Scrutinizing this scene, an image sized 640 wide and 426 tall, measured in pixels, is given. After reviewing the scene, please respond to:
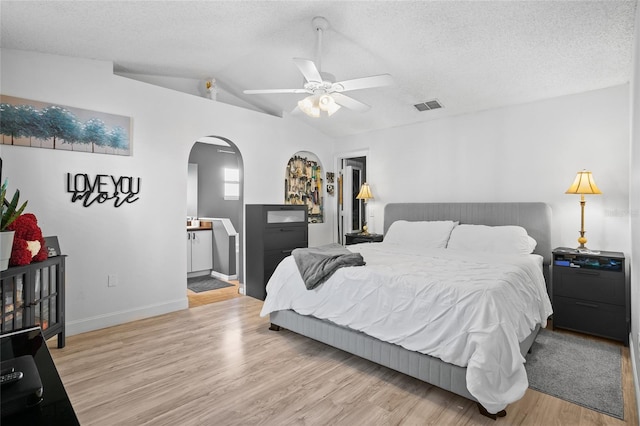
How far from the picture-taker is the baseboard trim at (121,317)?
3.23m

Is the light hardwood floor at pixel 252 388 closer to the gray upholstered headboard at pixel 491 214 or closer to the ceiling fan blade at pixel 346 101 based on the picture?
the gray upholstered headboard at pixel 491 214

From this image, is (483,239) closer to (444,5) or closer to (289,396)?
(444,5)

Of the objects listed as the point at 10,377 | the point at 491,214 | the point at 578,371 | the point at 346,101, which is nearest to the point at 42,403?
the point at 10,377

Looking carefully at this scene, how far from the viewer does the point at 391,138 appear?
5.19m

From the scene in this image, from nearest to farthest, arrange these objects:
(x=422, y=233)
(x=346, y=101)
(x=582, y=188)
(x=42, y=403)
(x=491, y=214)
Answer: (x=42, y=403) → (x=346, y=101) → (x=582, y=188) → (x=491, y=214) → (x=422, y=233)

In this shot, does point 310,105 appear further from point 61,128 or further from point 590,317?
point 590,317

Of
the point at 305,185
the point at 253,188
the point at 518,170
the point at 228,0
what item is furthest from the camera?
the point at 305,185

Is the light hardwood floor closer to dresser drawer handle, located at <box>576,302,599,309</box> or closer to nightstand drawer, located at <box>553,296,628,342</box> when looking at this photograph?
nightstand drawer, located at <box>553,296,628,342</box>

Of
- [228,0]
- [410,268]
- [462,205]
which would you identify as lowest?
[410,268]

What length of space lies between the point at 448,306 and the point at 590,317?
79.4 inches

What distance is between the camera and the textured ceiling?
99.7 inches

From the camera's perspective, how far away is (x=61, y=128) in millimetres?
3133

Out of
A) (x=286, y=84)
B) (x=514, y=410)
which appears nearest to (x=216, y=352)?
(x=514, y=410)

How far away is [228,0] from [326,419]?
3.02 m
